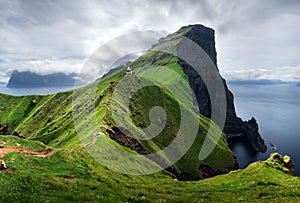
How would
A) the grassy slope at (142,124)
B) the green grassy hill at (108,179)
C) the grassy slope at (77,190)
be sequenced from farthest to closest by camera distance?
1. the grassy slope at (142,124)
2. the green grassy hill at (108,179)
3. the grassy slope at (77,190)

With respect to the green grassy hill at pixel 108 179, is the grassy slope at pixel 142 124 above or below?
above

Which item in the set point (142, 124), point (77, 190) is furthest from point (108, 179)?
point (142, 124)

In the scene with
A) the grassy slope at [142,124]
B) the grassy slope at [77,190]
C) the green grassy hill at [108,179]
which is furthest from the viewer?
the grassy slope at [142,124]

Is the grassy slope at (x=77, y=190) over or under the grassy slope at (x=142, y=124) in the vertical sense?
under

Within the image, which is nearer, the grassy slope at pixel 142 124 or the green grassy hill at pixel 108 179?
the green grassy hill at pixel 108 179

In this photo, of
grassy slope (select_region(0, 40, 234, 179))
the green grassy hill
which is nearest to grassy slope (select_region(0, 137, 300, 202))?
the green grassy hill

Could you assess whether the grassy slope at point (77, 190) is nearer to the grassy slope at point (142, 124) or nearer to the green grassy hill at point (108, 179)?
the green grassy hill at point (108, 179)

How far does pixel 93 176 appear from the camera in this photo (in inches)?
1085

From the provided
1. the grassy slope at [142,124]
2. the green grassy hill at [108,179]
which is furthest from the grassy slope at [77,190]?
the grassy slope at [142,124]

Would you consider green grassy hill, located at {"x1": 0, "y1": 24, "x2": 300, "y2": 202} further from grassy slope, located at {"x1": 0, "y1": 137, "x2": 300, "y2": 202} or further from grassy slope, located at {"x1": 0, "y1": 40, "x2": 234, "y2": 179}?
grassy slope, located at {"x1": 0, "y1": 40, "x2": 234, "y2": 179}

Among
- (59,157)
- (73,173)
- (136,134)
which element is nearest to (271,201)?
(73,173)

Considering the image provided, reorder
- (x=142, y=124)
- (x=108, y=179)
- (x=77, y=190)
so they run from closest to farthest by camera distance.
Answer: (x=77, y=190), (x=108, y=179), (x=142, y=124)

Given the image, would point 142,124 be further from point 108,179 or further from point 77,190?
point 77,190

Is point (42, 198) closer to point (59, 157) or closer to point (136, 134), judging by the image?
point (59, 157)
